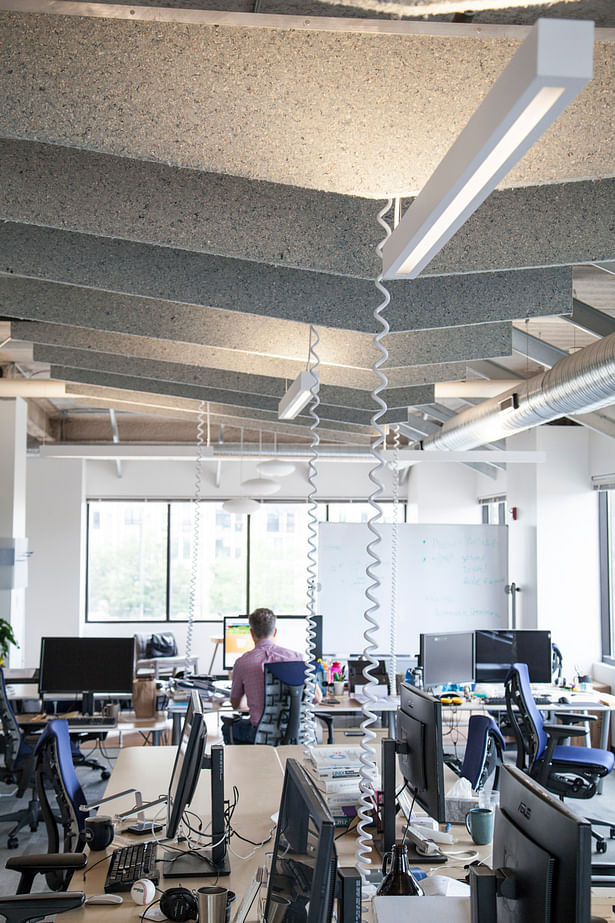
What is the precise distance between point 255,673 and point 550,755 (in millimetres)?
2093

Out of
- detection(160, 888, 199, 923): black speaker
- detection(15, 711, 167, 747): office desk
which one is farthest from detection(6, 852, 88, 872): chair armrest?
detection(15, 711, 167, 747): office desk


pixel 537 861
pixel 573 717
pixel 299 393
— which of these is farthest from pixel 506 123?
pixel 573 717

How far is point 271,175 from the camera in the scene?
9.45 feet

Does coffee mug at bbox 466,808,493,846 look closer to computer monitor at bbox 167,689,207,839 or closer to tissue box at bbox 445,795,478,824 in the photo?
tissue box at bbox 445,795,478,824

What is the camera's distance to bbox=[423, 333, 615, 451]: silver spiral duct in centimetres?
538

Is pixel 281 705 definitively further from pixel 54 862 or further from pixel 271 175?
pixel 271 175

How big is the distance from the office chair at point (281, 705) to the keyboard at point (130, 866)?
266cm

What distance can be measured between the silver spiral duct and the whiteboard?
1.50 metres

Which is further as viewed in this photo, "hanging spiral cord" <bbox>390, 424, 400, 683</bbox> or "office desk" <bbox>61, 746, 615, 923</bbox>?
"hanging spiral cord" <bbox>390, 424, 400, 683</bbox>

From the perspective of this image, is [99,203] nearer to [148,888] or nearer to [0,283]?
[0,283]

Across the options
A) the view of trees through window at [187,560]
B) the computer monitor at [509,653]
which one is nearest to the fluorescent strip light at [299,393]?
the computer monitor at [509,653]

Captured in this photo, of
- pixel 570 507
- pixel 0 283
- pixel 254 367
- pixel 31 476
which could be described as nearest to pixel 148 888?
pixel 0 283

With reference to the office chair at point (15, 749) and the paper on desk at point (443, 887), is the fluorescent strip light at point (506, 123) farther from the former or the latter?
the office chair at point (15, 749)

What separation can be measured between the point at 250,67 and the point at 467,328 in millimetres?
3073
